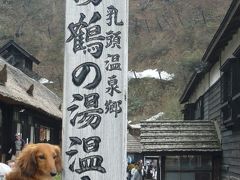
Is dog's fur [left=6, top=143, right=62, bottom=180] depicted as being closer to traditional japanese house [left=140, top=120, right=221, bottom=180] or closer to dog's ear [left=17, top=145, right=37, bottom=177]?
dog's ear [left=17, top=145, right=37, bottom=177]

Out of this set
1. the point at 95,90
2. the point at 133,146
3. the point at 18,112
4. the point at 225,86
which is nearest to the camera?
the point at 95,90

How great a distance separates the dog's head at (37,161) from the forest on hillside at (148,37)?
5604 centimetres

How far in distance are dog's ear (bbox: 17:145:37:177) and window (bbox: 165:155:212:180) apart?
502 inches

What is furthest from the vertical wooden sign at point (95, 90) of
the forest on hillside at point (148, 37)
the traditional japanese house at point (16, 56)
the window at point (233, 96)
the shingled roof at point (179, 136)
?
the forest on hillside at point (148, 37)

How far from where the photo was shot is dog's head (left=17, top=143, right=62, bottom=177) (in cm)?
408

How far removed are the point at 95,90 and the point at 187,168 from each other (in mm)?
12280

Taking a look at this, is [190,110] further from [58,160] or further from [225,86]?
[58,160]

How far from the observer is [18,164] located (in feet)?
13.5

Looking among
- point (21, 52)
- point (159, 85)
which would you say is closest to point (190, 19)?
point (159, 85)

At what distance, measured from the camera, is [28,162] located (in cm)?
410

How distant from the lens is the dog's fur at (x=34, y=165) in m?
4.06

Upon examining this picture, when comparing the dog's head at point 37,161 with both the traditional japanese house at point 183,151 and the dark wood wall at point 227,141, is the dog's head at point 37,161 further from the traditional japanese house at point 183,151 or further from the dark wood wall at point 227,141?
the traditional japanese house at point 183,151

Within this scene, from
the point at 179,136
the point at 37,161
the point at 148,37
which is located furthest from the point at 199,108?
the point at 148,37

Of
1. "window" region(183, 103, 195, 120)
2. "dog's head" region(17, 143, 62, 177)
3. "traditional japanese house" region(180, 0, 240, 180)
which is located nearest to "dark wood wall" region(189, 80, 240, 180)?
"traditional japanese house" region(180, 0, 240, 180)
